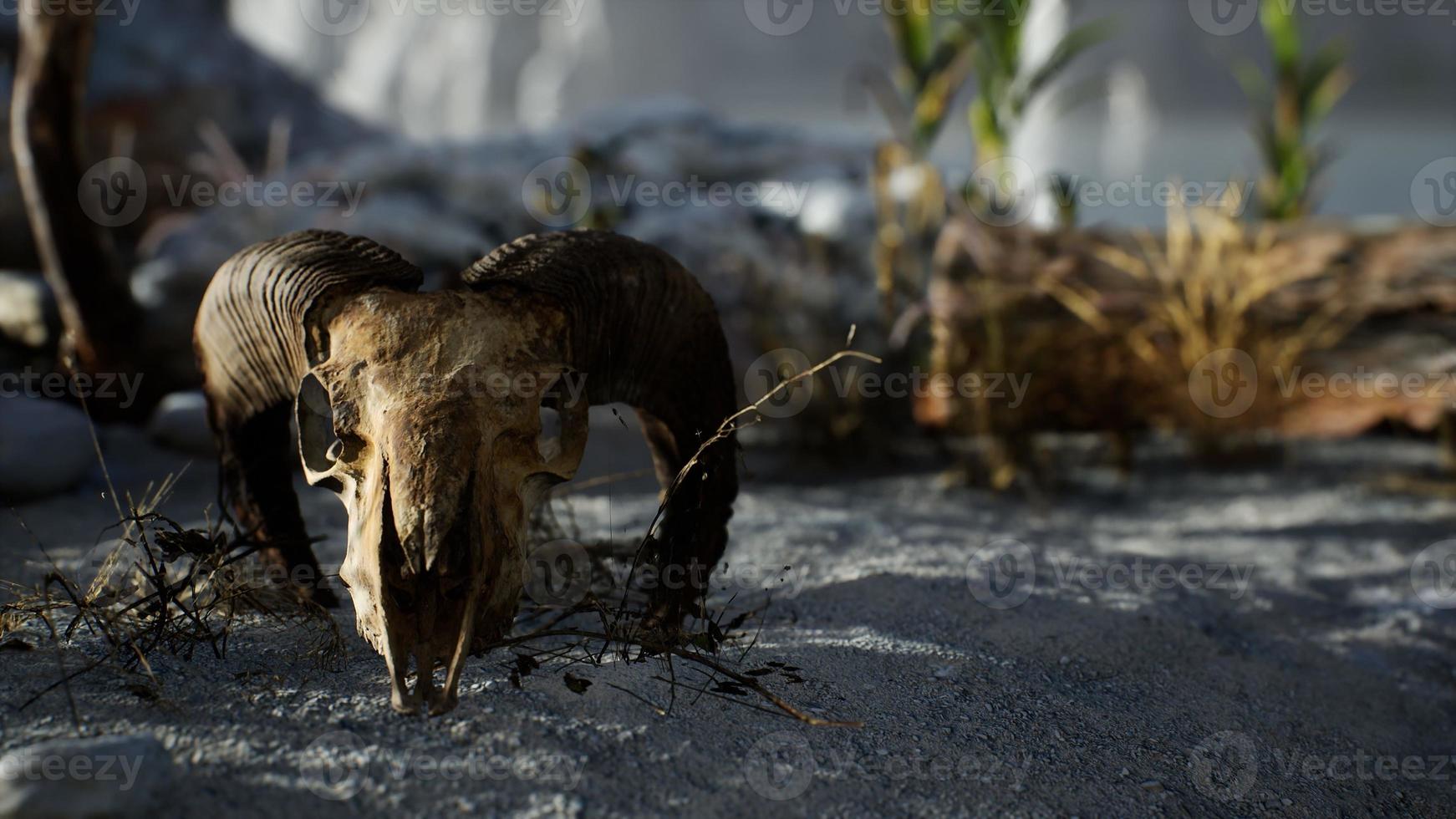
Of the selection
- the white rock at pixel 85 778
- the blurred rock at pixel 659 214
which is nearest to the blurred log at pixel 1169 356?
the blurred rock at pixel 659 214

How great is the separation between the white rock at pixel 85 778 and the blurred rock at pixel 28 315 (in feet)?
15.6

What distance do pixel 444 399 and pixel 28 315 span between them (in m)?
4.87

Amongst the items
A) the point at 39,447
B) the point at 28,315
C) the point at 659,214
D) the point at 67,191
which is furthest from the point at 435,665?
the point at 659,214

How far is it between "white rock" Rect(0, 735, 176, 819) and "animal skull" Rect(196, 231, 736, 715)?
0.43 meters

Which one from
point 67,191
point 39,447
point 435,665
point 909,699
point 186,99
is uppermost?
point 186,99

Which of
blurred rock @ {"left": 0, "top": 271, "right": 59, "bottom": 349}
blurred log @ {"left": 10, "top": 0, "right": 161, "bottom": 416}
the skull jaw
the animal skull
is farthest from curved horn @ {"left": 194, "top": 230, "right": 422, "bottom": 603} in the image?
blurred rock @ {"left": 0, "top": 271, "right": 59, "bottom": 349}

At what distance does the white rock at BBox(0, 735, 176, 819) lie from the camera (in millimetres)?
1733

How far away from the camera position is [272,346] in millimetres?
2650

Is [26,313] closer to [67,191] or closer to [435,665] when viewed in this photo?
[67,191]

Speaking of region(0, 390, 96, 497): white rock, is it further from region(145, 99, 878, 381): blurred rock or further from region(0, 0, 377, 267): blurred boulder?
region(0, 0, 377, 267): blurred boulder

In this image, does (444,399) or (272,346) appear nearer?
(444,399)

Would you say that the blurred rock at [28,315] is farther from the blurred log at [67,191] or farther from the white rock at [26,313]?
the blurred log at [67,191]

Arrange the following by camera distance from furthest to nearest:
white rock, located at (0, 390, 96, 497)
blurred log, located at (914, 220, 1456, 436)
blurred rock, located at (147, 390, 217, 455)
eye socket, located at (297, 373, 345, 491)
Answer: blurred log, located at (914, 220, 1456, 436)
blurred rock, located at (147, 390, 217, 455)
white rock, located at (0, 390, 96, 497)
eye socket, located at (297, 373, 345, 491)

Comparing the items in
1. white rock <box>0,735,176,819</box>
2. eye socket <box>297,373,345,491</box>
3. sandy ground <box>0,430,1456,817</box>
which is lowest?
sandy ground <box>0,430,1456,817</box>
